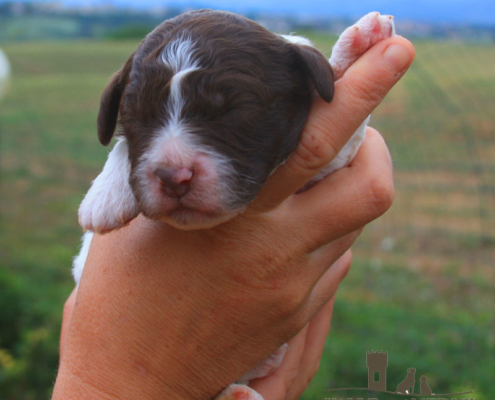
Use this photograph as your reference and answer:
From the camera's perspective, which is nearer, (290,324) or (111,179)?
(290,324)

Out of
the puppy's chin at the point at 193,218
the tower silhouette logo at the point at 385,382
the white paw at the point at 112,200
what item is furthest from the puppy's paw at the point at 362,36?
the tower silhouette logo at the point at 385,382

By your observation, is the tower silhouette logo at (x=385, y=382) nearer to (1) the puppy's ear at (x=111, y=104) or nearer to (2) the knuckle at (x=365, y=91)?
(2) the knuckle at (x=365, y=91)

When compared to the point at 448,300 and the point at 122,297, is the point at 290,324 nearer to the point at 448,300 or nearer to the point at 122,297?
the point at 122,297

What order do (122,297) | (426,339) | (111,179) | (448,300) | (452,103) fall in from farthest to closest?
(448,300), (452,103), (426,339), (111,179), (122,297)

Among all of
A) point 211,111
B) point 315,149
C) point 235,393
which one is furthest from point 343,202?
point 235,393

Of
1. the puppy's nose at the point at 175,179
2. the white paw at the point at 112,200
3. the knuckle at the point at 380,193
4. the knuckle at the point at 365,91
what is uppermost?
the knuckle at the point at 365,91

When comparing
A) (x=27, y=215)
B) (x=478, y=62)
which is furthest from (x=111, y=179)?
(x=27, y=215)
